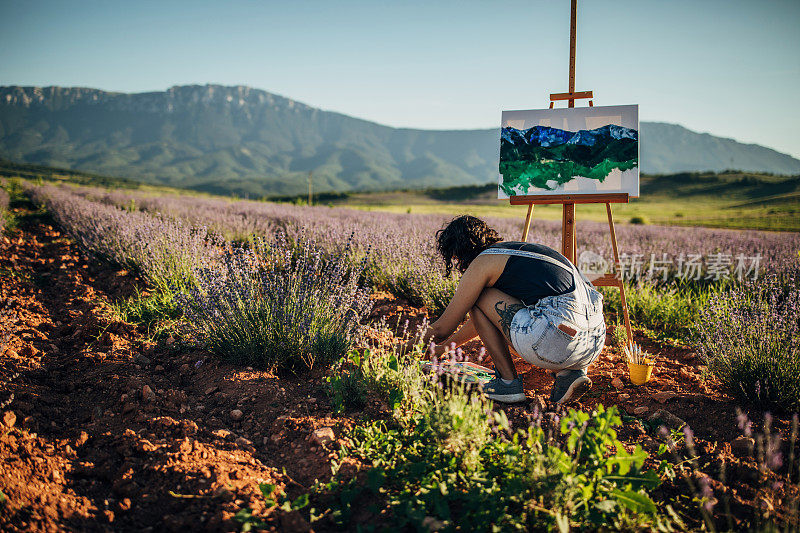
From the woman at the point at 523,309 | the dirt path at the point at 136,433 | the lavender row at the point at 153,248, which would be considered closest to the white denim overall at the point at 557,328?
the woman at the point at 523,309

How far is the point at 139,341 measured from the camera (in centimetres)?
327

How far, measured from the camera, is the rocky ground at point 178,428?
168 centimetres

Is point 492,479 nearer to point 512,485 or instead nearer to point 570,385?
point 512,485

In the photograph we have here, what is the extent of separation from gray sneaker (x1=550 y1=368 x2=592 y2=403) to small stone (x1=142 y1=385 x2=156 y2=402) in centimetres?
226

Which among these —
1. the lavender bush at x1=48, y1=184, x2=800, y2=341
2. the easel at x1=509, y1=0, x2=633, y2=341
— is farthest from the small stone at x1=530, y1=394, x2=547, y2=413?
the lavender bush at x1=48, y1=184, x2=800, y2=341

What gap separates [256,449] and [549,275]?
181 cm

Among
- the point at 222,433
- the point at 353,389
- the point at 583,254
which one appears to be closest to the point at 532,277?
the point at 353,389

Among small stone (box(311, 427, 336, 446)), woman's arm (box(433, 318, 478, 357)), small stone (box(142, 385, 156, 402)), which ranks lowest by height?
small stone (box(311, 427, 336, 446))

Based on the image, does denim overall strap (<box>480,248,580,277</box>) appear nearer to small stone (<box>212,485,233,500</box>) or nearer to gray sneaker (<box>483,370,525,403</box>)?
gray sneaker (<box>483,370,525,403</box>)

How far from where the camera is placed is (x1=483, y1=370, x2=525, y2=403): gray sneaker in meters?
2.68

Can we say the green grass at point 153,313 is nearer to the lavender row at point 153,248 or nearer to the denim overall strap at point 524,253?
the lavender row at point 153,248

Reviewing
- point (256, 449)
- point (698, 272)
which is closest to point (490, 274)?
point (256, 449)

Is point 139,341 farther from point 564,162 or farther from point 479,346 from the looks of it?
point 564,162

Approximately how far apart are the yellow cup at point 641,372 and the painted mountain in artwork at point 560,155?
1650 mm
